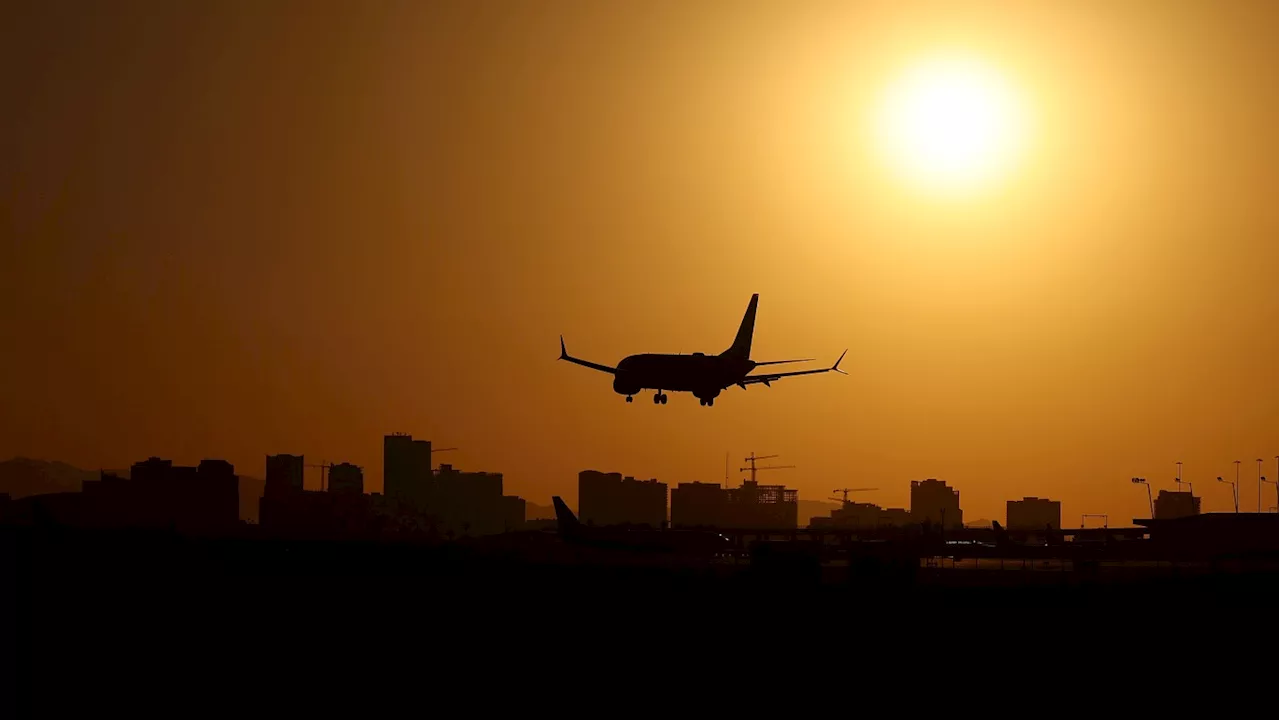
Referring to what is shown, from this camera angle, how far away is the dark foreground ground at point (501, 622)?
202 ft

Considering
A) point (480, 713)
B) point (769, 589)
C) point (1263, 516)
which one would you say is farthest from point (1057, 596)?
point (1263, 516)

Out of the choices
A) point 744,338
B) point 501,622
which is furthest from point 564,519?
point 501,622

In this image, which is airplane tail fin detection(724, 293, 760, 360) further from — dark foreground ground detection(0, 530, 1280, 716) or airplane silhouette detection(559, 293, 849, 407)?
dark foreground ground detection(0, 530, 1280, 716)

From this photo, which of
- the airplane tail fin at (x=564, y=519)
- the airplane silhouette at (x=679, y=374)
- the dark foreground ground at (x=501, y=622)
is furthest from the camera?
the airplane tail fin at (x=564, y=519)

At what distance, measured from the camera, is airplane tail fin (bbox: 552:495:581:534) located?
185000mm

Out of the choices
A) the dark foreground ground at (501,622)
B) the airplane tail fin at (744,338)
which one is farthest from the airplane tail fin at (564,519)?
the dark foreground ground at (501,622)

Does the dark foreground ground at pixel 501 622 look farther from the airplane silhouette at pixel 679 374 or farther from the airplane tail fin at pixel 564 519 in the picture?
the airplane tail fin at pixel 564 519

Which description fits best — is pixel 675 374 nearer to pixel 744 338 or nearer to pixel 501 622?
pixel 744 338

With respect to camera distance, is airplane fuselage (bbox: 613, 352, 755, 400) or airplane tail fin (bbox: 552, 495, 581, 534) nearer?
airplane fuselage (bbox: 613, 352, 755, 400)

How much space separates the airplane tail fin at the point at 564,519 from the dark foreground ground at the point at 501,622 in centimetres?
8654

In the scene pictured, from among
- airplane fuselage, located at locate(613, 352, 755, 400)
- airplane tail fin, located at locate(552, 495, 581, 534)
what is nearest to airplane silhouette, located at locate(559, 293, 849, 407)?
airplane fuselage, located at locate(613, 352, 755, 400)

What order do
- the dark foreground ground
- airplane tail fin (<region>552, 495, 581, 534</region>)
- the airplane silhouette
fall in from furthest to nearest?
airplane tail fin (<region>552, 495, 581, 534</region>) → the airplane silhouette → the dark foreground ground

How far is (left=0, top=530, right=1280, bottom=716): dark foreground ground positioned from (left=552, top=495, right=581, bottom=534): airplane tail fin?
284ft

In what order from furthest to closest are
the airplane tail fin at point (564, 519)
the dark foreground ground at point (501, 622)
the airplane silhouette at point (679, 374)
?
the airplane tail fin at point (564, 519), the airplane silhouette at point (679, 374), the dark foreground ground at point (501, 622)
